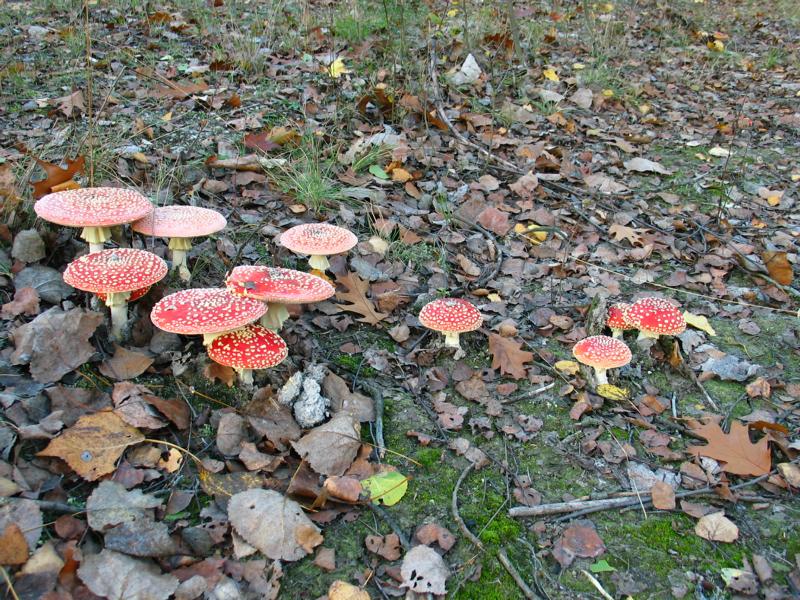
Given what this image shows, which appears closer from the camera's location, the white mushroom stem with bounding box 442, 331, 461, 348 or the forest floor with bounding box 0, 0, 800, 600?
the forest floor with bounding box 0, 0, 800, 600

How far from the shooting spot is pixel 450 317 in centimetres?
345

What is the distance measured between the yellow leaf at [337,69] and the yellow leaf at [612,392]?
4.52 meters

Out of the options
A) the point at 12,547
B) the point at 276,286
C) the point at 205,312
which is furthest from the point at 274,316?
the point at 12,547

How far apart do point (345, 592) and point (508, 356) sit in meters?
1.77

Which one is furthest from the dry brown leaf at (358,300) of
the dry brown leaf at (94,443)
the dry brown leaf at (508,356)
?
the dry brown leaf at (94,443)

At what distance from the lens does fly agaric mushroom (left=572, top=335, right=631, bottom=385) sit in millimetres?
3332

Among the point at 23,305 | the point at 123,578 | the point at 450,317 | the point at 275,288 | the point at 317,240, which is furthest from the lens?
the point at 317,240

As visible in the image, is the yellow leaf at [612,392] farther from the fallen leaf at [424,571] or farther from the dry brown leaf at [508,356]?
the fallen leaf at [424,571]

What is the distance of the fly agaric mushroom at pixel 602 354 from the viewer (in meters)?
3.33

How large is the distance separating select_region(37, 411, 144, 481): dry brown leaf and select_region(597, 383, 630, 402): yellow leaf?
8.02ft

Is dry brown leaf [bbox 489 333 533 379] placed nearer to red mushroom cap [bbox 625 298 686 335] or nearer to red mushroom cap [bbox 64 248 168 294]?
red mushroom cap [bbox 625 298 686 335]

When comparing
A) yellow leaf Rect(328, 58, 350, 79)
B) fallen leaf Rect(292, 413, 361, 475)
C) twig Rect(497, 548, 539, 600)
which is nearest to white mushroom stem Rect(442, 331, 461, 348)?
fallen leaf Rect(292, 413, 361, 475)

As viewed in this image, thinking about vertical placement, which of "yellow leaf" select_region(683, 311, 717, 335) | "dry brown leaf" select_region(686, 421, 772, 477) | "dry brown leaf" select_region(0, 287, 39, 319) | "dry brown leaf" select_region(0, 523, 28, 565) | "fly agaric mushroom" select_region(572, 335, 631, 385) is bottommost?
"dry brown leaf" select_region(686, 421, 772, 477)

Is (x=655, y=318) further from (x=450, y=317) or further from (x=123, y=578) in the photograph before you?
(x=123, y=578)
